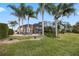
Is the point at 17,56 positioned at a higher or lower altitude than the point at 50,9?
lower

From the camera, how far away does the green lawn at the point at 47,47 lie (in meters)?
2.57

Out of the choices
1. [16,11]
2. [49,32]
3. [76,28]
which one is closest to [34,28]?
[49,32]

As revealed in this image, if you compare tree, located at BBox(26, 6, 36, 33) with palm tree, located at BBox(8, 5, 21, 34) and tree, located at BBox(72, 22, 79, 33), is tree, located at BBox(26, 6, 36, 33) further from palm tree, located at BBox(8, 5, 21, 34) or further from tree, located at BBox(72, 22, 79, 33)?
tree, located at BBox(72, 22, 79, 33)

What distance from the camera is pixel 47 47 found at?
102 inches

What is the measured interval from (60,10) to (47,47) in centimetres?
45

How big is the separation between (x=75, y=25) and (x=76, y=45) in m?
0.23

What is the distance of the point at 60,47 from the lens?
8.49 ft

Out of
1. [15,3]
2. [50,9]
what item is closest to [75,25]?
[50,9]

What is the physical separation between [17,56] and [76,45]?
69 centimetres

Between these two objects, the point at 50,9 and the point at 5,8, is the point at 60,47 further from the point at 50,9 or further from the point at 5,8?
the point at 5,8

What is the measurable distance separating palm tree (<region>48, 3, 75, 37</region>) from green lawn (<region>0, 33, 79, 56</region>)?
0.43ft

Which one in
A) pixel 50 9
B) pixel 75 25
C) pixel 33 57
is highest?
pixel 50 9

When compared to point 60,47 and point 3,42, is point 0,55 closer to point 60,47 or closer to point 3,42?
point 3,42

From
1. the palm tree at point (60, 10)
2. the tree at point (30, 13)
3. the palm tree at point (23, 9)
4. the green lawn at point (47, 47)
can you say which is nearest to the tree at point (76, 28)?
the green lawn at point (47, 47)
